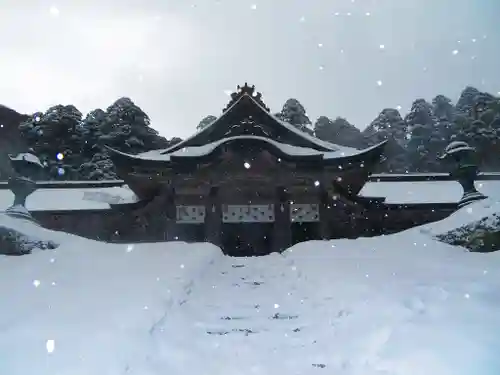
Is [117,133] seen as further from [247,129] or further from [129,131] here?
[247,129]

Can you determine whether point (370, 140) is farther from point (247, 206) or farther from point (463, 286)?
point (463, 286)

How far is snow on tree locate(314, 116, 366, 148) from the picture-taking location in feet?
106

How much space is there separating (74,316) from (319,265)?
4.36 meters

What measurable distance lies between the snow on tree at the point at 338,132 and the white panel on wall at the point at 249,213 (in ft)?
60.6

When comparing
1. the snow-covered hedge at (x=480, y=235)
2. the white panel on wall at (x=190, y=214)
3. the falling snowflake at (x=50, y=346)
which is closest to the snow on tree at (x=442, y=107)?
the white panel on wall at (x=190, y=214)

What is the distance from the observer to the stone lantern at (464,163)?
1228 cm

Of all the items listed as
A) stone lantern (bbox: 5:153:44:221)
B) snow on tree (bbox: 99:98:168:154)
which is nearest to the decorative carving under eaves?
stone lantern (bbox: 5:153:44:221)

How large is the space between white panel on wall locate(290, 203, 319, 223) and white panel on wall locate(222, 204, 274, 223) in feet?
2.61

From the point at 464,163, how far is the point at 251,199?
6.75 metres

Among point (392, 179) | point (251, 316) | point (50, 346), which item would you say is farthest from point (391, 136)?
point (50, 346)

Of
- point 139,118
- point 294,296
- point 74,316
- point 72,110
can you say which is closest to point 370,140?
point 139,118

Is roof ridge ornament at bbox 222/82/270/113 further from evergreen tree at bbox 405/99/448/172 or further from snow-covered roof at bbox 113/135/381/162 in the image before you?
evergreen tree at bbox 405/99/448/172

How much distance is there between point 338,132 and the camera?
3303 cm

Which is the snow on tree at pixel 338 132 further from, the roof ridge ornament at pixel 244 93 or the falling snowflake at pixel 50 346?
the falling snowflake at pixel 50 346
